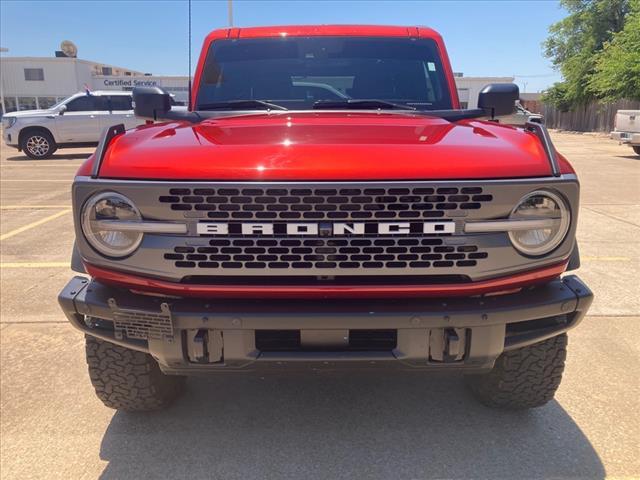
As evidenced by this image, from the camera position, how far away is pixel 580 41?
40000mm

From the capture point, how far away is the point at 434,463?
2.42m

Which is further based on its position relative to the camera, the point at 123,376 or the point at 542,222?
the point at 123,376

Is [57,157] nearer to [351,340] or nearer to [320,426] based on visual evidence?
[320,426]

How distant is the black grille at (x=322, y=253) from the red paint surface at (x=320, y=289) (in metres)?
0.08

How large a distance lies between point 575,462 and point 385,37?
9.16ft

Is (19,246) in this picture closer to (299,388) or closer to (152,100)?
(152,100)

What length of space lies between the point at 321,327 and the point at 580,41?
45.3 meters

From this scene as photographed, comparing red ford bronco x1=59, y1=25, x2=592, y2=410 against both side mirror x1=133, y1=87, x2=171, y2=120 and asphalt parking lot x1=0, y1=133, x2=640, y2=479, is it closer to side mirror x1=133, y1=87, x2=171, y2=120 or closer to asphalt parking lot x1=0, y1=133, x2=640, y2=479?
asphalt parking lot x1=0, y1=133, x2=640, y2=479

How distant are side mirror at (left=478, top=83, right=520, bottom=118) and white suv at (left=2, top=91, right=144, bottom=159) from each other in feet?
45.3

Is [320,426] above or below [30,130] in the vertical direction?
below

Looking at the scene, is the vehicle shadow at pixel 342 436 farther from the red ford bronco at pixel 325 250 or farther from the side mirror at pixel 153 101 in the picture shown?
the side mirror at pixel 153 101

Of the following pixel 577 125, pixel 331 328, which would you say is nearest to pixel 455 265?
pixel 331 328

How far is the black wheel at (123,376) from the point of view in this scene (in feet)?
8.07

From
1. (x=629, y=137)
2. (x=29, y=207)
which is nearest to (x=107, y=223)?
(x=29, y=207)
